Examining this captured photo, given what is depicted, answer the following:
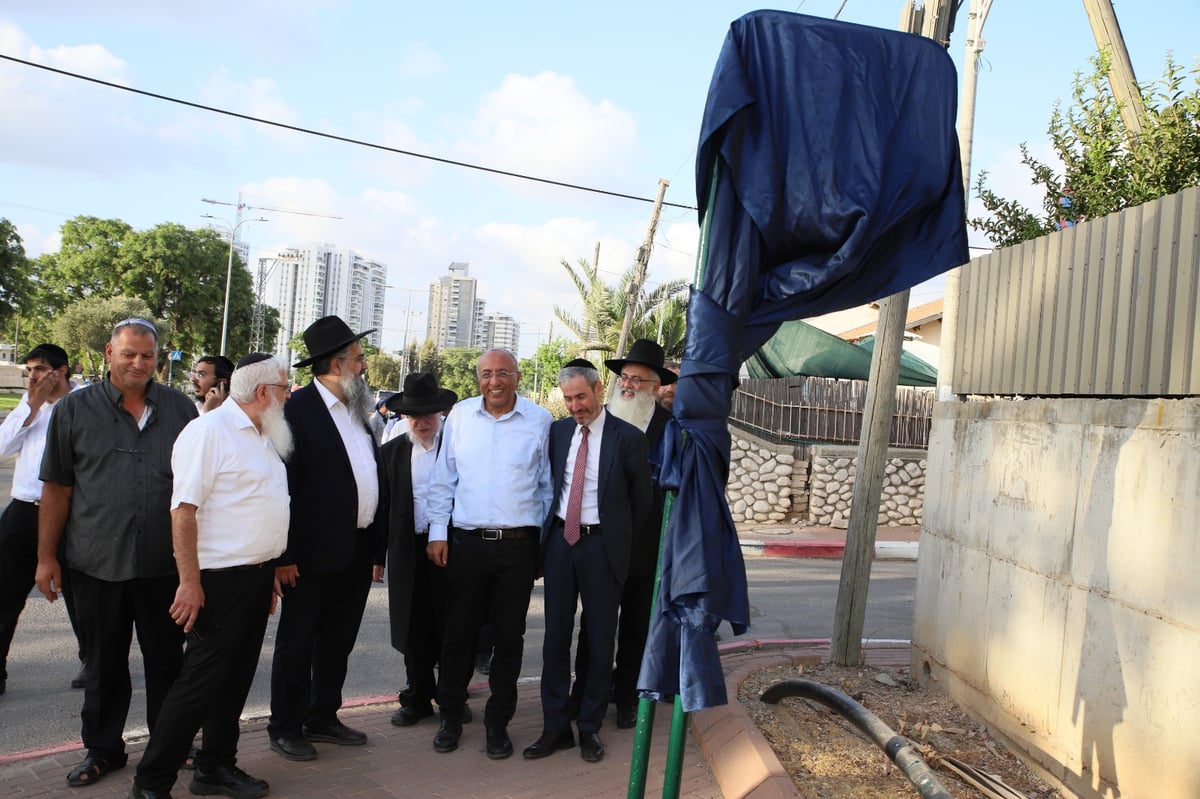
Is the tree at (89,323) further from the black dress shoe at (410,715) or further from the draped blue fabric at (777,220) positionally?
the draped blue fabric at (777,220)

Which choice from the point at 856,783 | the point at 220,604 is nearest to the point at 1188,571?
the point at 856,783

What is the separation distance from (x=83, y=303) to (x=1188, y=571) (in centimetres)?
5499

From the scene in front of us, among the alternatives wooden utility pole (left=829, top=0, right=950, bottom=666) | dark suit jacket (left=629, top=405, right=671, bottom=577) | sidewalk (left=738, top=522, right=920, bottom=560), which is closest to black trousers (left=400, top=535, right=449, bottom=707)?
dark suit jacket (left=629, top=405, right=671, bottom=577)

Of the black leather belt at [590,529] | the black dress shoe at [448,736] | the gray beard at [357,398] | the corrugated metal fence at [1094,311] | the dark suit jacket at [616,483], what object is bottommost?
the black dress shoe at [448,736]

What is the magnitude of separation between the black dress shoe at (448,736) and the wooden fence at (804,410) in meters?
11.5

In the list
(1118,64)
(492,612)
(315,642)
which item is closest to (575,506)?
(492,612)

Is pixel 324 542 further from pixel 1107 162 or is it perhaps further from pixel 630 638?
pixel 1107 162

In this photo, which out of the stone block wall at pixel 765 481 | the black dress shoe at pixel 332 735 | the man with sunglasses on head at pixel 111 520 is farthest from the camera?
the stone block wall at pixel 765 481

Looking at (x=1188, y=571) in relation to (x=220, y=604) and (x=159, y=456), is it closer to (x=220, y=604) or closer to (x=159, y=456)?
(x=220, y=604)

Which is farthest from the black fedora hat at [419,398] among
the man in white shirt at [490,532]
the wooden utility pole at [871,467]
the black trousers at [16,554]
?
the wooden utility pole at [871,467]

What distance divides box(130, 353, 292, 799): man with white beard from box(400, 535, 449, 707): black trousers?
1.33m

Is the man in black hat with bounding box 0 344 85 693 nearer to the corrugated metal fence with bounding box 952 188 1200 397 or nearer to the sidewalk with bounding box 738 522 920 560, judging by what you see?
the corrugated metal fence with bounding box 952 188 1200 397

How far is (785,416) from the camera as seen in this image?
1642 centimetres

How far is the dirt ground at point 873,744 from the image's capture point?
459cm
